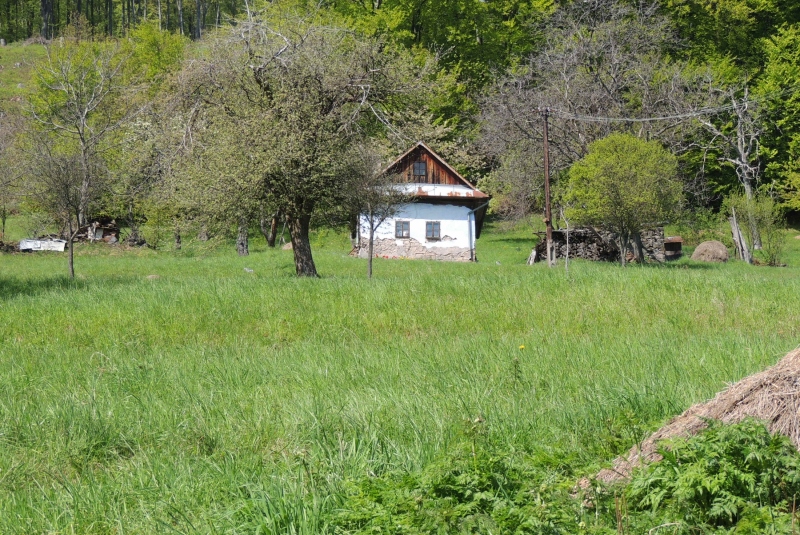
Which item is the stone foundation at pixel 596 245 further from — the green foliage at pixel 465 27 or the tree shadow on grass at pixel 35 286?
the tree shadow on grass at pixel 35 286

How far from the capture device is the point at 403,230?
39156mm

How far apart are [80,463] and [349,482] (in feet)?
8.54

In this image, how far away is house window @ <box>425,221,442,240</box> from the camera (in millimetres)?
39156

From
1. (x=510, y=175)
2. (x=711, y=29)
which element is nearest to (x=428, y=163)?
(x=510, y=175)

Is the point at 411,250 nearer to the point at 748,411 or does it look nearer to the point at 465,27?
the point at 465,27

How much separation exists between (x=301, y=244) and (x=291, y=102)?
4168 millimetres

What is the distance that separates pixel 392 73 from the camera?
1991cm

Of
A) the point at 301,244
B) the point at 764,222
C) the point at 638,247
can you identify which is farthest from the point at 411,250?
the point at 301,244

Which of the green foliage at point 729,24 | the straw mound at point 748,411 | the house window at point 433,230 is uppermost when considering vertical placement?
the green foliage at point 729,24

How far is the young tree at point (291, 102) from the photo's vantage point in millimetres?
18844

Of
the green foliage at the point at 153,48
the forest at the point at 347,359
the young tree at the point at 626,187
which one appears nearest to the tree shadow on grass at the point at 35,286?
the forest at the point at 347,359

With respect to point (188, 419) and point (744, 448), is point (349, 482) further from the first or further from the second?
point (188, 419)

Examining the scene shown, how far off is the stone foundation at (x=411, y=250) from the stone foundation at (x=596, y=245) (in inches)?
173

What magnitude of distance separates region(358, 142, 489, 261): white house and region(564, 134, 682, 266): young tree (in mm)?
8196
